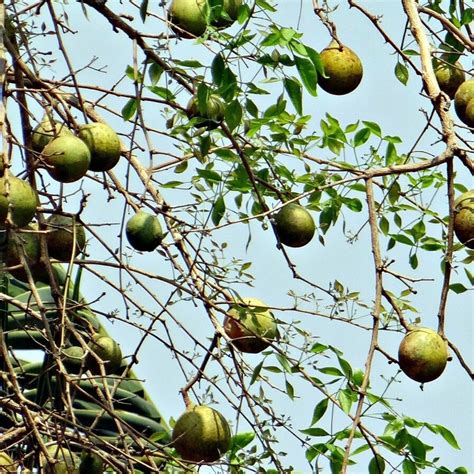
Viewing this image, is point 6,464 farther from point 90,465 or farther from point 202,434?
point 202,434

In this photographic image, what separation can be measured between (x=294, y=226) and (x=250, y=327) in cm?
24

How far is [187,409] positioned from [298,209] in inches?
19.9

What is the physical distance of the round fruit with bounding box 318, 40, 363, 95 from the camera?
2863 mm

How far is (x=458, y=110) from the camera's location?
267 centimetres

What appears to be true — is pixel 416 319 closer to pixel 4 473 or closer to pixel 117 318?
pixel 117 318

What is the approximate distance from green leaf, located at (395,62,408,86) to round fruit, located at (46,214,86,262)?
0.84 metres

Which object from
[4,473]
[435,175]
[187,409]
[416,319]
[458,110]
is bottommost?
[4,473]

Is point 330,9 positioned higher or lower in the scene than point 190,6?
higher

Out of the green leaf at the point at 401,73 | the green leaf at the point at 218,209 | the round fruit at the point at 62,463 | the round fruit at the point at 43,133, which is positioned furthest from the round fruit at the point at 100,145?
the green leaf at the point at 401,73

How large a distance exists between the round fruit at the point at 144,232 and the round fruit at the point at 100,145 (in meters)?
0.13

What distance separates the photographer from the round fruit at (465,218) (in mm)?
2402

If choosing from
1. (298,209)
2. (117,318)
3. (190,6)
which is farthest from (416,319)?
(190,6)

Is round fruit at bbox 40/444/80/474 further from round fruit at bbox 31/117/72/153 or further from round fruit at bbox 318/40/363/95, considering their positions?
round fruit at bbox 318/40/363/95

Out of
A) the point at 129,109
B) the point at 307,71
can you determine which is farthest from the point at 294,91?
the point at 129,109
